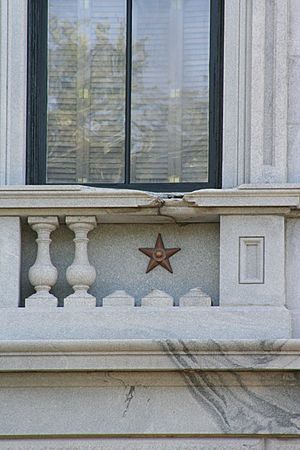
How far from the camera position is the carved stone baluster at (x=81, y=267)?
1045 centimetres

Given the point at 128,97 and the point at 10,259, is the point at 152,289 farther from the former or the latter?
the point at 128,97

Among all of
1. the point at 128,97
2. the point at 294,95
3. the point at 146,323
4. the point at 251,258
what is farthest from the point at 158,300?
the point at 294,95

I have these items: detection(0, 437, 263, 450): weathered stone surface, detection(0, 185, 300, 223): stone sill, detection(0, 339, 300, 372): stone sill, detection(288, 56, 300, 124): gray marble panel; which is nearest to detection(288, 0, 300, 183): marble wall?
detection(288, 56, 300, 124): gray marble panel

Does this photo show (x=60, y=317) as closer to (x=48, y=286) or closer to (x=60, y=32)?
(x=48, y=286)

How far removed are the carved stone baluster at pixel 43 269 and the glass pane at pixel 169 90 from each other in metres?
0.84

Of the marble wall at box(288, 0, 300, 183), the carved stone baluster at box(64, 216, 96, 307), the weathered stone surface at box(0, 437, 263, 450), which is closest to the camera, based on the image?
the weathered stone surface at box(0, 437, 263, 450)

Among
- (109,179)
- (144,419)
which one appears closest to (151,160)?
(109,179)

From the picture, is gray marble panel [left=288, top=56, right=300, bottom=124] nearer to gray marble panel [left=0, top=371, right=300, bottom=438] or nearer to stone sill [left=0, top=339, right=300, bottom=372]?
stone sill [left=0, top=339, right=300, bottom=372]

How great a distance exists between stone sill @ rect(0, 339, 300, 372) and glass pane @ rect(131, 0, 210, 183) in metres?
1.40

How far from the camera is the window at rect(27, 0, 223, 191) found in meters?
A: 11.1

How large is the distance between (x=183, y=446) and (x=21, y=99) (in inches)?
99.6

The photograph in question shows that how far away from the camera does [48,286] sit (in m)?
10.5

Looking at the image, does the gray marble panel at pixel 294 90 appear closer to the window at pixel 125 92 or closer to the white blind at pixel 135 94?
the window at pixel 125 92

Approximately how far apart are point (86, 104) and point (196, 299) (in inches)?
64.7
